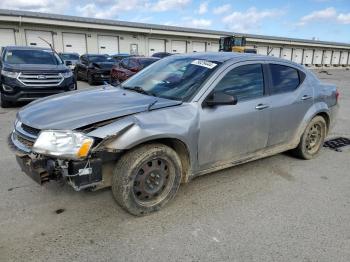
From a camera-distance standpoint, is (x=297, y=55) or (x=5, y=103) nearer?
(x=5, y=103)

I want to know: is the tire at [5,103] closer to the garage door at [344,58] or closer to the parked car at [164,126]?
the parked car at [164,126]

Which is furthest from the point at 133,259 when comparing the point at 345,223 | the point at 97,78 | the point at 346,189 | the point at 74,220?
the point at 97,78

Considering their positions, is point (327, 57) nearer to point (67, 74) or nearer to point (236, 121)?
point (67, 74)

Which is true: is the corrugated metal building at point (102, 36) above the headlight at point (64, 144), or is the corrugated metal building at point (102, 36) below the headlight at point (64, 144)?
above

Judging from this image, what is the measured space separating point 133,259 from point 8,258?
102cm

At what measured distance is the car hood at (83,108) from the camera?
2.87 metres

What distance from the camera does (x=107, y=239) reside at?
2.81m

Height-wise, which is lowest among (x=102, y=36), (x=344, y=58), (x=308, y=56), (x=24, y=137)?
(x=24, y=137)

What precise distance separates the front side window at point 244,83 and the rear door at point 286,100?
8.9 inches

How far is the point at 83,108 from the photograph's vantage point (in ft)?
10.2

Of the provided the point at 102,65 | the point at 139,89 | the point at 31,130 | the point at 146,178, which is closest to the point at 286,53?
the point at 102,65

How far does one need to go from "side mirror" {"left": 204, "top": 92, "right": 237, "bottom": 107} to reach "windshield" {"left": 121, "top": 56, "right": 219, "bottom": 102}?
0.19 meters

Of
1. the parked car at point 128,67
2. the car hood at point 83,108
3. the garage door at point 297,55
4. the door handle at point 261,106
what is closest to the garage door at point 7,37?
the parked car at point 128,67

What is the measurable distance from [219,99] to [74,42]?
31.0 m
